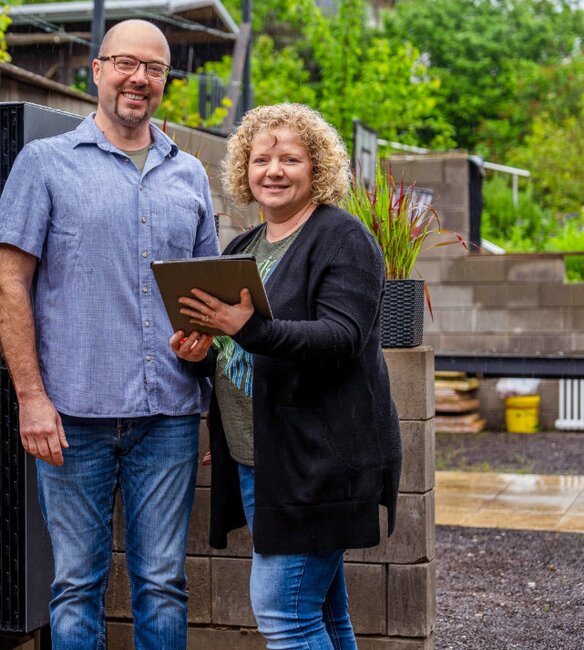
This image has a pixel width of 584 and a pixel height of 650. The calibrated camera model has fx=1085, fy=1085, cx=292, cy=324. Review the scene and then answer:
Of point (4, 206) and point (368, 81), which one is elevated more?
point (368, 81)

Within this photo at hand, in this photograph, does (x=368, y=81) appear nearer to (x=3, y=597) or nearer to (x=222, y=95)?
(x=222, y=95)

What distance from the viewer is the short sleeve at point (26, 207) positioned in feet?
9.60

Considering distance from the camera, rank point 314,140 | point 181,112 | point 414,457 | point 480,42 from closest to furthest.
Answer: point 314,140 → point 414,457 → point 181,112 → point 480,42

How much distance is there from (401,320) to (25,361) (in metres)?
1.54

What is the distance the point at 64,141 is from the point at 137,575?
4.15 feet

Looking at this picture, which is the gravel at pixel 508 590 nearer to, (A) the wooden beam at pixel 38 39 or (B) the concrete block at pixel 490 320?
(B) the concrete block at pixel 490 320

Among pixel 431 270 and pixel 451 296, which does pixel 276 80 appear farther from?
pixel 451 296

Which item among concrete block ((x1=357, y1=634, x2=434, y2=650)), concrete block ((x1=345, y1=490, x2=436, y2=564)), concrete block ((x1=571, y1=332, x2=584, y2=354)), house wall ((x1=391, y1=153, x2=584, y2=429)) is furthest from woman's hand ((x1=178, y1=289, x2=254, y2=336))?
concrete block ((x1=571, y1=332, x2=584, y2=354))

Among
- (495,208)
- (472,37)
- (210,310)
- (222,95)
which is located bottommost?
(210,310)

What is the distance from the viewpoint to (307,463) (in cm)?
271

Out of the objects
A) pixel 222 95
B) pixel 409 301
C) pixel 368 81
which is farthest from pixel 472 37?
pixel 409 301

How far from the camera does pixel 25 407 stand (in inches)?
116

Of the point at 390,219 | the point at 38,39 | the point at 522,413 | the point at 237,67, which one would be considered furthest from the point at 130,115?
the point at 38,39

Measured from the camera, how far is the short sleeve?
9.60ft
